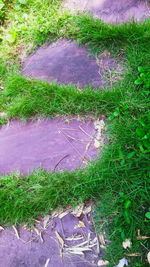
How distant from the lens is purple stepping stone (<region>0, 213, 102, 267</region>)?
2047mm

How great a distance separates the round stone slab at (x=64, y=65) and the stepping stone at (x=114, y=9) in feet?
1.61

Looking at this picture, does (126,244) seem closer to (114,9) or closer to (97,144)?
(97,144)

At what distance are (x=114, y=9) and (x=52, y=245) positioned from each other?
2672 millimetres

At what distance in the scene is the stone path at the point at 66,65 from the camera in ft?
9.19

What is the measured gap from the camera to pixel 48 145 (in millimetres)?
2564

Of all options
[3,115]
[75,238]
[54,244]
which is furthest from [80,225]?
[3,115]

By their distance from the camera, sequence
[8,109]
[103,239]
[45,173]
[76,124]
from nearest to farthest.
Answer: [103,239]
[45,173]
[76,124]
[8,109]

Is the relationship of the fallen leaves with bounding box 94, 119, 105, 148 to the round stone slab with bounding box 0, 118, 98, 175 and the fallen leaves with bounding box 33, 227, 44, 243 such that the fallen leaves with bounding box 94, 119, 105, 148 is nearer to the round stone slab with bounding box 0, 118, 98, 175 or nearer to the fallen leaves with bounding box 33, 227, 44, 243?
the round stone slab with bounding box 0, 118, 98, 175

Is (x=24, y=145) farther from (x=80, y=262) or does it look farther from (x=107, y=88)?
(x=80, y=262)

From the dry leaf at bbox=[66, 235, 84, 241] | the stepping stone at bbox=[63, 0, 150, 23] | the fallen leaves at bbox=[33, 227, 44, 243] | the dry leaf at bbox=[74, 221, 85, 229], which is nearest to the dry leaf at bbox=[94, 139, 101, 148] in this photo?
the dry leaf at bbox=[74, 221, 85, 229]

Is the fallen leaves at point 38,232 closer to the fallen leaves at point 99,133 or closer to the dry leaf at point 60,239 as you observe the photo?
the dry leaf at point 60,239

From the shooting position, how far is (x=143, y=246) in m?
1.91

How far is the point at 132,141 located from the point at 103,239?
0.83m

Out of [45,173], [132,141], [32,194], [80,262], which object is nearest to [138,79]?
[132,141]
